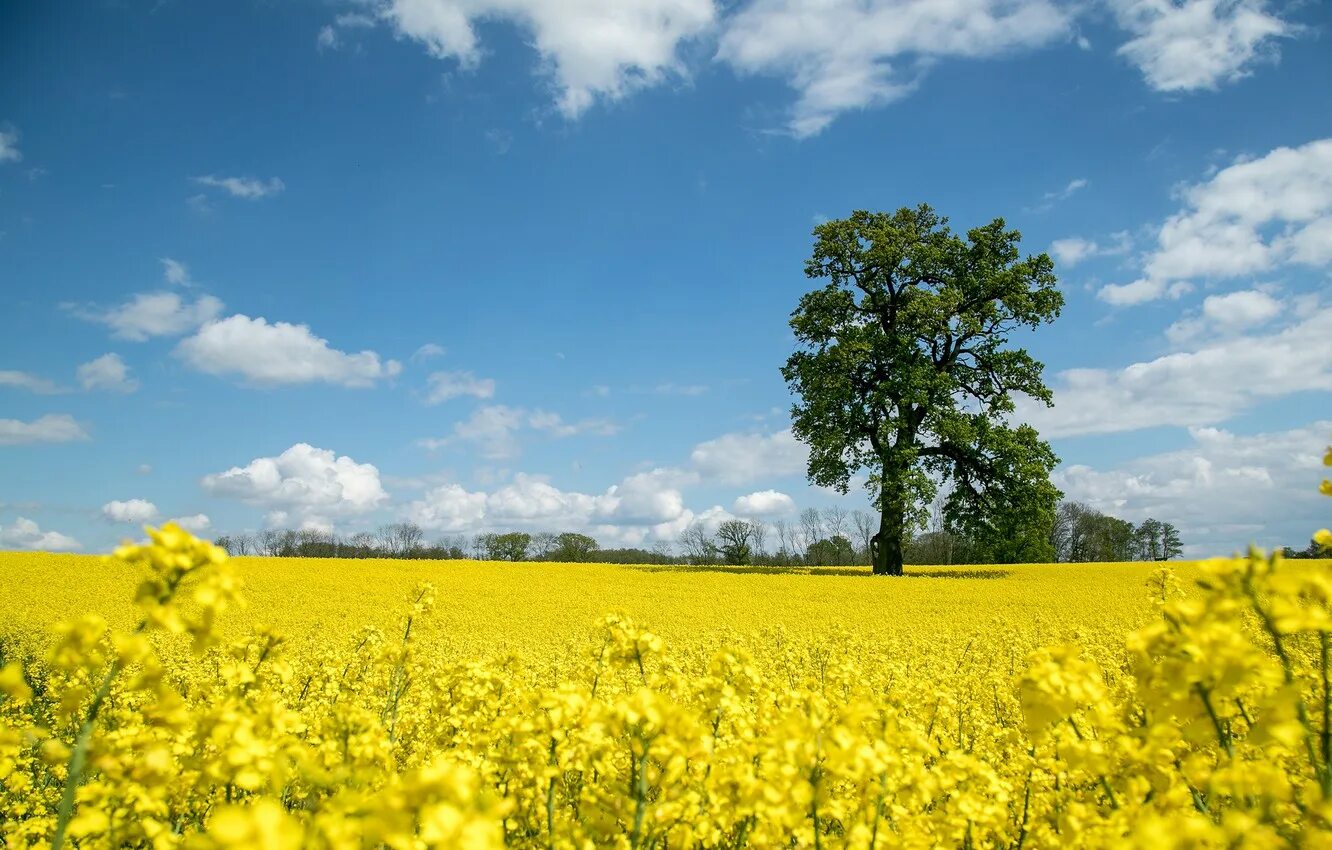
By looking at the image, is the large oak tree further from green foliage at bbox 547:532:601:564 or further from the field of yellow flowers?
green foliage at bbox 547:532:601:564

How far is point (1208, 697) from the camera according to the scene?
180 cm

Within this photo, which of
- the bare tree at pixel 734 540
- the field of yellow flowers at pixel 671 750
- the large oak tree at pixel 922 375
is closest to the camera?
the field of yellow flowers at pixel 671 750

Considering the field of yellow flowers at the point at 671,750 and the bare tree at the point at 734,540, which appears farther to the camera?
the bare tree at the point at 734,540

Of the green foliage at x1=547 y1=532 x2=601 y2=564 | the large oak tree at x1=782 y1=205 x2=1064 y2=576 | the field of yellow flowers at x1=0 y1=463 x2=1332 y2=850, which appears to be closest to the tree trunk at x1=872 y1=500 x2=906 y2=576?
the large oak tree at x1=782 y1=205 x2=1064 y2=576

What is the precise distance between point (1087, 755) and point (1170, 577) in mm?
3865

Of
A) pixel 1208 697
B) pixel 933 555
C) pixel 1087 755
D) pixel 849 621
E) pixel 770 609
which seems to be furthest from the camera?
pixel 933 555

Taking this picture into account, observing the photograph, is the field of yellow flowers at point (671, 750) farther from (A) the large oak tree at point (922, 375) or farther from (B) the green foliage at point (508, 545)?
(B) the green foliage at point (508, 545)

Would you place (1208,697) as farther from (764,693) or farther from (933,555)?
(933,555)

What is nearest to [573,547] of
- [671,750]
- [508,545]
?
[508,545]

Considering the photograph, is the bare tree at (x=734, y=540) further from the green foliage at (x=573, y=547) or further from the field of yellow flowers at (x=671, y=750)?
the field of yellow flowers at (x=671, y=750)

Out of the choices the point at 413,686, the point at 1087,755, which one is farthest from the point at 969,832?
the point at 413,686

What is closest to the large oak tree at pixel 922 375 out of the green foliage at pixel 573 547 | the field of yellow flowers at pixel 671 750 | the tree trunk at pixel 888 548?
the tree trunk at pixel 888 548

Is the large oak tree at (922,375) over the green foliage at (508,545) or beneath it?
over

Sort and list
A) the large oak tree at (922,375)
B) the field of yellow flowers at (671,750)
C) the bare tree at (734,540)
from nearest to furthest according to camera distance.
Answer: the field of yellow flowers at (671,750) < the large oak tree at (922,375) < the bare tree at (734,540)
